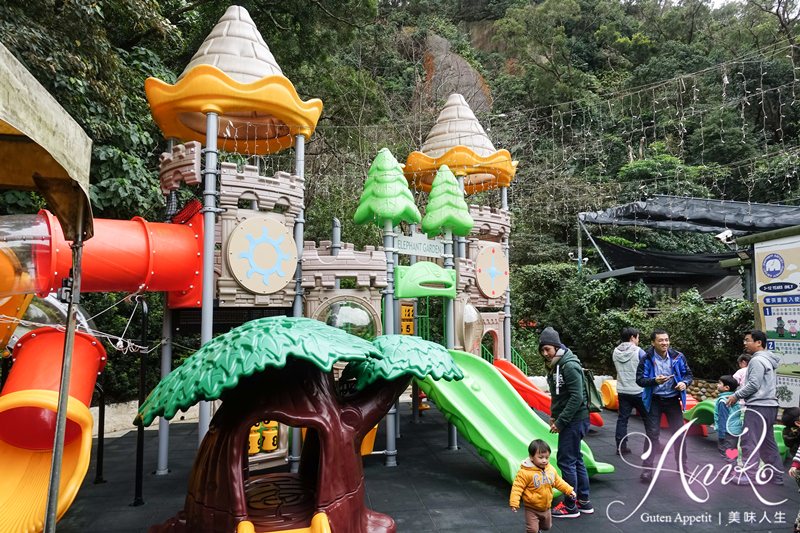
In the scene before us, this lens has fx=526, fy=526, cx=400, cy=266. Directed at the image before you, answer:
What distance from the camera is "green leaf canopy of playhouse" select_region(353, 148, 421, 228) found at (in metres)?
7.06

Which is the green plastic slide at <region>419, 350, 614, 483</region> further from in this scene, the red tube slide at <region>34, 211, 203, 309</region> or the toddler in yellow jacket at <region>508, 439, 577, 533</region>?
the red tube slide at <region>34, 211, 203, 309</region>

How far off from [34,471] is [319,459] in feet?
8.78

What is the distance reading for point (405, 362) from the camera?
4.08 metres

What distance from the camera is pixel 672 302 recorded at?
12641 millimetres

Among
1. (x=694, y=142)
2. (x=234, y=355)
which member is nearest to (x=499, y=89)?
(x=694, y=142)

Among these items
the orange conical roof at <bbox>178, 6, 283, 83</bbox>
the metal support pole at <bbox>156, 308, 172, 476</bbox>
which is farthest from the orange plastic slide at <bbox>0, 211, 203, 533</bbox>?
the orange conical roof at <bbox>178, 6, 283, 83</bbox>

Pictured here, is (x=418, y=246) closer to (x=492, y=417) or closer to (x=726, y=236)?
(x=492, y=417)

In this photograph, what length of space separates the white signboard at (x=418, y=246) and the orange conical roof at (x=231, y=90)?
1915 millimetres

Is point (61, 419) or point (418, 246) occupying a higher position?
point (418, 246)

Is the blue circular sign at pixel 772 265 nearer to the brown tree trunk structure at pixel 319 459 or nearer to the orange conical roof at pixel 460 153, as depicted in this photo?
the orange conical roof at pixel 460 153

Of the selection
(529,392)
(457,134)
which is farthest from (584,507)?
(457,134)

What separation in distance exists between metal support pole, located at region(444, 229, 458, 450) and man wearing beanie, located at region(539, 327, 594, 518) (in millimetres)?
2761

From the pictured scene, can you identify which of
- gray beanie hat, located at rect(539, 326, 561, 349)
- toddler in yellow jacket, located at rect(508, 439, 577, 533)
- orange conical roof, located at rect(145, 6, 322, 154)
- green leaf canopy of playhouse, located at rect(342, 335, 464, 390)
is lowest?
toddler in yellow jacket, located at rect(508, 439, 577, 533)

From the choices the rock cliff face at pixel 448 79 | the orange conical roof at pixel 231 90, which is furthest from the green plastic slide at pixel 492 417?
the rock cliff face at pixel 448 79
